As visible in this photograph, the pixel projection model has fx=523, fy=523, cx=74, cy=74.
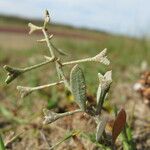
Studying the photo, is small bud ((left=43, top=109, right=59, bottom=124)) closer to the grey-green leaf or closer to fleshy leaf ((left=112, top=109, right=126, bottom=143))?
the grey-green leaf

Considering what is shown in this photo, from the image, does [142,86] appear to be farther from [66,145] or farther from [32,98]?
[32,98]

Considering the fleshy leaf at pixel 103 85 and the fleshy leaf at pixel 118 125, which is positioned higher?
the fleshy leaf at pixel 103 85

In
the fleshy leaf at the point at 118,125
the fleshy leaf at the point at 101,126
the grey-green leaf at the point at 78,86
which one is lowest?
the fleshy leaf at the point at 118,125

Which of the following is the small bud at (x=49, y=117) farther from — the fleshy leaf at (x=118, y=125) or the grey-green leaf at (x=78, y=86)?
the fleshy leaf at (x=118, y=125)

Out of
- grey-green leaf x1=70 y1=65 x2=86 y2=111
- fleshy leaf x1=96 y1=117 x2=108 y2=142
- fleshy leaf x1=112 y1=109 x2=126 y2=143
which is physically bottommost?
fleshy leaf x1=112 y1=109 x2=126 y2=143

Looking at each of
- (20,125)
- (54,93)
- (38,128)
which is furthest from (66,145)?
(54,93)

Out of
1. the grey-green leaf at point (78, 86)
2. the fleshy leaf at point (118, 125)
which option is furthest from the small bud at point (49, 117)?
the fleshy leaf at point (118, 125)

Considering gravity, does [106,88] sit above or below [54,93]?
above

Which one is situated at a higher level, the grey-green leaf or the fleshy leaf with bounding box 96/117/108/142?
the grey-green leaf

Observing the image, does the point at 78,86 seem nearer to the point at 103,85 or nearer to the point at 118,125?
the point at 103,85

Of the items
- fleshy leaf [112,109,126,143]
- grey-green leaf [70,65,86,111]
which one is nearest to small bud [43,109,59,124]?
grey-green leaf [70,65,86,111]

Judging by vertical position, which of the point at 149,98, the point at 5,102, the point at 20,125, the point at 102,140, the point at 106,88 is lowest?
the point at 5,102
